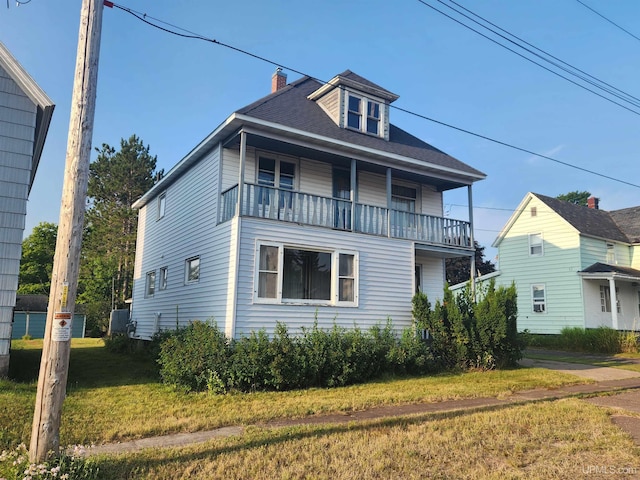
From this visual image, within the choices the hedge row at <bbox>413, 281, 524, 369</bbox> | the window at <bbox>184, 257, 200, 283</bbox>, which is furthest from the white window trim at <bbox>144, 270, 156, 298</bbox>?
the hedge row at <bbox>413, 281, 524, 369</bbox>

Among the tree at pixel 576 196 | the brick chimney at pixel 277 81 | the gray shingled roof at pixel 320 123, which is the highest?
the tree at pixel 576 196

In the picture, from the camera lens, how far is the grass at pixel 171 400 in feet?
21.4

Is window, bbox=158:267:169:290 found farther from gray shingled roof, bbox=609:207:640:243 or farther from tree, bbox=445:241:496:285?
tree, bbox=445:241:496:285

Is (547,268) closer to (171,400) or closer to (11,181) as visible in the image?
(171,400)

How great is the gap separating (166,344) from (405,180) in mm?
9822

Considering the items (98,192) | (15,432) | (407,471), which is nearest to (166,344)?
(15,432)

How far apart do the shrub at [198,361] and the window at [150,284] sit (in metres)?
8.61

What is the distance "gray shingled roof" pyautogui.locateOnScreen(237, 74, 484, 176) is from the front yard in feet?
23.6

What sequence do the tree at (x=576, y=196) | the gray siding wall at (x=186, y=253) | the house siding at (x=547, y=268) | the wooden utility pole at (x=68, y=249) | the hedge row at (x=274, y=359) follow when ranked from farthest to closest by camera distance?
the tree at (x=576, y=196) < the house siding at (x=547, y=268) < the gray siding wall at (x=186, y=253) < the hedge row at (x=274, y=359) < the wooden utility pole at (x=68, y=249)

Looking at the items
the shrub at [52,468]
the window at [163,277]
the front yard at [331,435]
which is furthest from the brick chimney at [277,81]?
the shrub at [52,468]

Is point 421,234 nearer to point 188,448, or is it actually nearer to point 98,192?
point 188,448

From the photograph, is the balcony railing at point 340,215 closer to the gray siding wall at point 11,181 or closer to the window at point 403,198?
the window at point 403,198

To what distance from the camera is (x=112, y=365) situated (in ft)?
46.2

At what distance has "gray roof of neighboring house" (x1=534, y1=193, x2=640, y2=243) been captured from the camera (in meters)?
25.9
